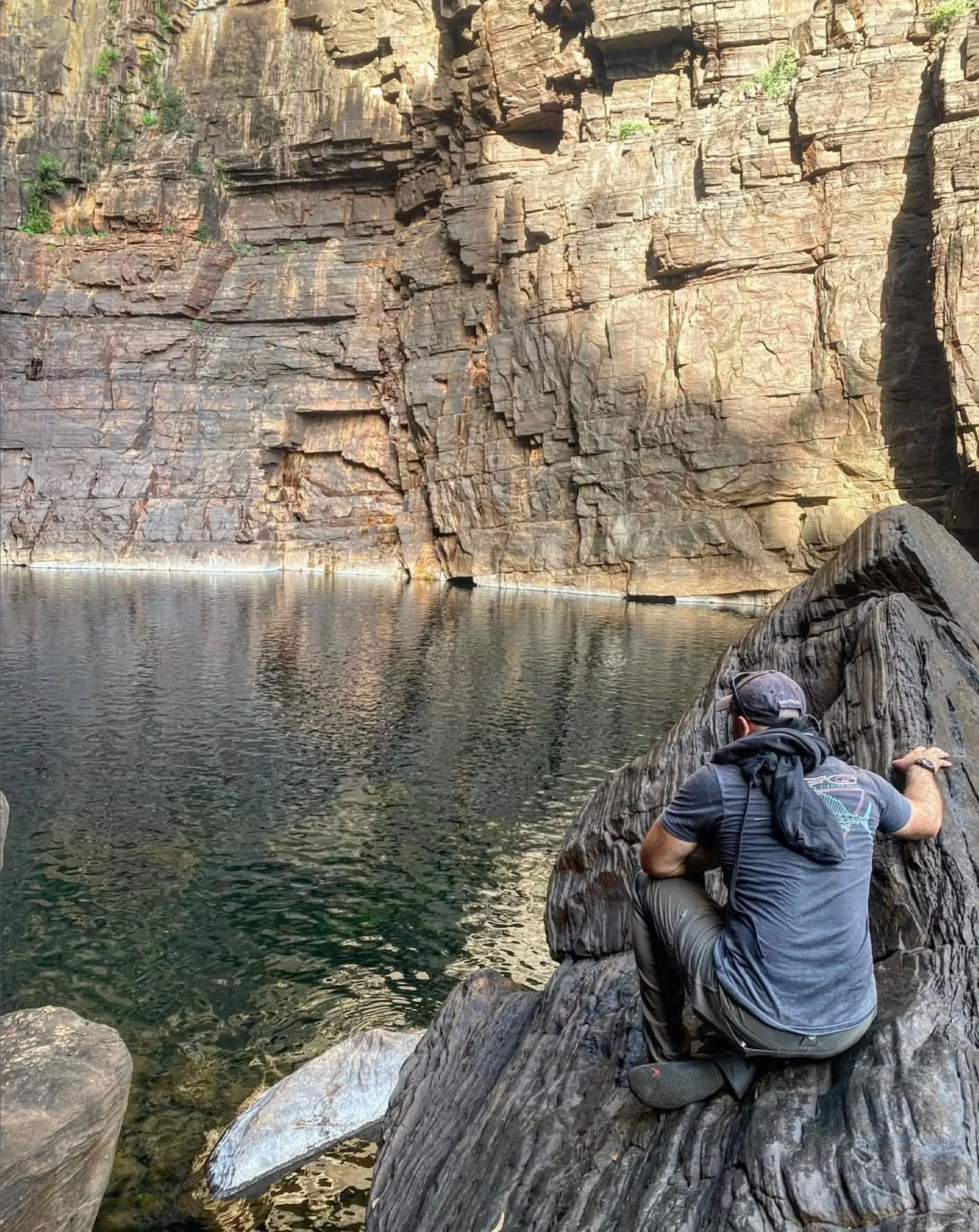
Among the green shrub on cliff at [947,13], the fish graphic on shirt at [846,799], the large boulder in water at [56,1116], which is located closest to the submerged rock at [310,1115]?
the large boulder in water at [56,1116]

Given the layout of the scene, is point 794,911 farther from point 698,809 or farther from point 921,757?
point 921,757

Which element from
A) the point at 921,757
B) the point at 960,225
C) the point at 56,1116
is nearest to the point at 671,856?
the point at 921,757

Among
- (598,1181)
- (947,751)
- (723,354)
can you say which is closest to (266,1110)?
(598,1181)

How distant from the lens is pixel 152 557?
53.3m

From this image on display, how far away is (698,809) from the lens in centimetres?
370

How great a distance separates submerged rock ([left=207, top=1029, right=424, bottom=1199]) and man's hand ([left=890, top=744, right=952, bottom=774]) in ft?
12.4

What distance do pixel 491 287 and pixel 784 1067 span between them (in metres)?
50.9

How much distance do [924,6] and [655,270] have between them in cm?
1494

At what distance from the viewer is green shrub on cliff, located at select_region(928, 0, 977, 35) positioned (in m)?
38.6

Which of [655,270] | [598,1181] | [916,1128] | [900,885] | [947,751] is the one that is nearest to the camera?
[916,1128]

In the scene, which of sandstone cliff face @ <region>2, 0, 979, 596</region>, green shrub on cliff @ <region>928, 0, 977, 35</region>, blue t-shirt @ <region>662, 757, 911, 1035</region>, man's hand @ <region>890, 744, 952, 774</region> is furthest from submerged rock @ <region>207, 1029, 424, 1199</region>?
green shrub on cliff @ <region>928, 0, 977, 35</region>

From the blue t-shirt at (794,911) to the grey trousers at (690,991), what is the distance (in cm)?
6

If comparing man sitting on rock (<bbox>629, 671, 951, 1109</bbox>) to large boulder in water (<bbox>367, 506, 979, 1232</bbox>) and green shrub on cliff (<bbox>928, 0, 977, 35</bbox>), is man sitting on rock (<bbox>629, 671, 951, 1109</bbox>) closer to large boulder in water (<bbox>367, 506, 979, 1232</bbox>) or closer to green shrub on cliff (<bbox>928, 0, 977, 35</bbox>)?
large boulder in water (<bbox>367, 506, 979, 1232</bbox>)

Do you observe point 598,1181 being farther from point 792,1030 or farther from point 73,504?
point 73,504
